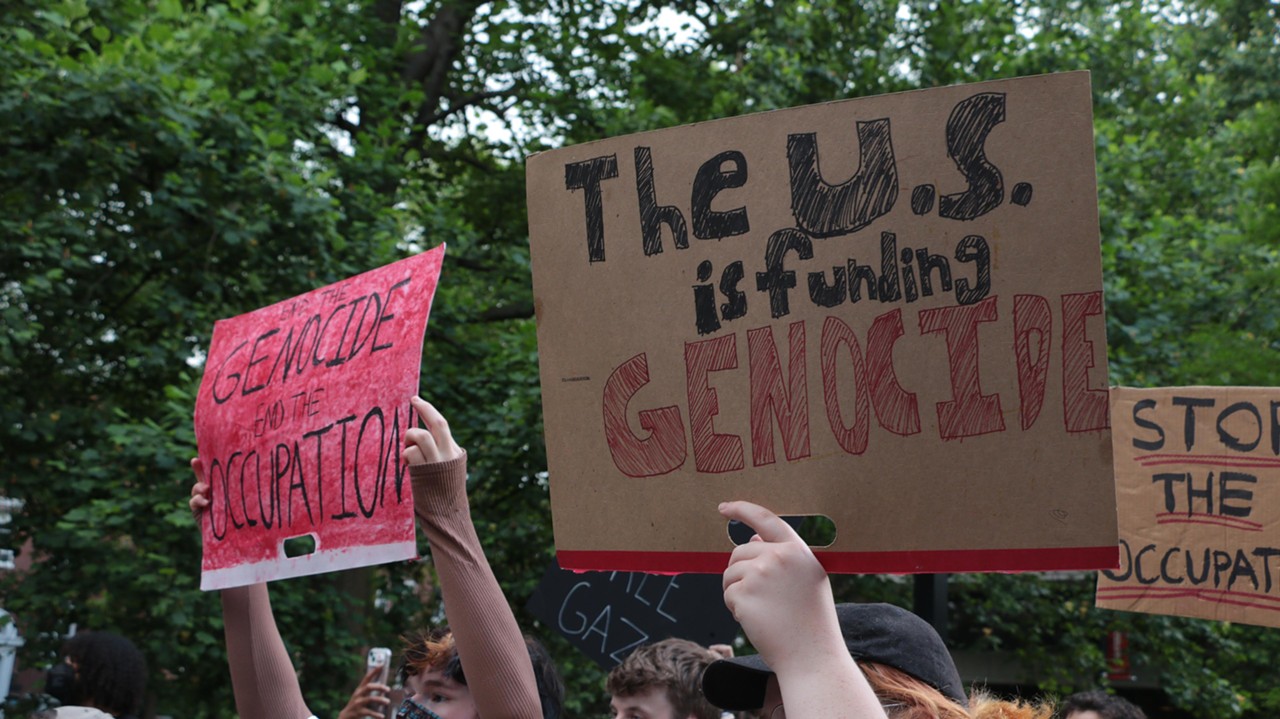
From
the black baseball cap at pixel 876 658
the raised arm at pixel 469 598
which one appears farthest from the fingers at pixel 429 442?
the black baseball cap at pixel 876 658

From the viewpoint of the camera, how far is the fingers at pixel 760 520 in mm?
1545

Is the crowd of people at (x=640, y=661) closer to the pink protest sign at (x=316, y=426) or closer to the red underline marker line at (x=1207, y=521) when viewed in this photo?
the pink protest sign at (x=316, y=426)

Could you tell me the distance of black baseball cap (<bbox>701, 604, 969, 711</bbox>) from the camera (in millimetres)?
1702

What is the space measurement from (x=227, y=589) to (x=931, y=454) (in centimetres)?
209

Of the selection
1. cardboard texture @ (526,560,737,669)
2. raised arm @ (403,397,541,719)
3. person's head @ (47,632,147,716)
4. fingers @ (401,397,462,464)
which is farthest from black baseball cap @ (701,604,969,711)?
person's head @ (47,632,147,716)

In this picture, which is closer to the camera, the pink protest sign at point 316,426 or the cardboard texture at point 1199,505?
the pink protest sign at point 316,426

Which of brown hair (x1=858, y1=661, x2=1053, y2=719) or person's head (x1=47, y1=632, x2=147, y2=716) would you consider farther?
person's head (x1=47, y1=632, x2=147, y2=716)

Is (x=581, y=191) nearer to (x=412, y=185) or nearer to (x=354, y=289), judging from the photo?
(x=354, y=289)

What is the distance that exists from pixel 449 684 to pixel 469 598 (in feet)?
2.04

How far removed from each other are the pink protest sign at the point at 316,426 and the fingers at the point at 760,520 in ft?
2.88

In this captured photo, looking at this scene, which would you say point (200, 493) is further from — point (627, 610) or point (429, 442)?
point (627, 610)

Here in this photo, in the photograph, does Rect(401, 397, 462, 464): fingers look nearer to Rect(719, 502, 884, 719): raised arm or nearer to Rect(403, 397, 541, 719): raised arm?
Rect(403, 397, 541, 719): raised arm

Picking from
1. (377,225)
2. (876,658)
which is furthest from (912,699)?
(377,225)

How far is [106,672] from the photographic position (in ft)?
12.3
